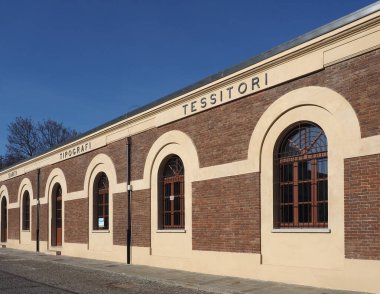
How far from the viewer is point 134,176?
19672 millimetres

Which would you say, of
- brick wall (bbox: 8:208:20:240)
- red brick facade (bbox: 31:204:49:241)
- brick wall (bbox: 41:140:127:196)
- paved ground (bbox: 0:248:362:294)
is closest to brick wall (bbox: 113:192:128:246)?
brick wall (bbox: 41:140:127:196)

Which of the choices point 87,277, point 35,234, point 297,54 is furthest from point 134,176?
point 35,234

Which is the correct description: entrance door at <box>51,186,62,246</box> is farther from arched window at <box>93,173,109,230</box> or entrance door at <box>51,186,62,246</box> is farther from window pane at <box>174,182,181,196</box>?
window pane at <box>174,182,181,196</box>

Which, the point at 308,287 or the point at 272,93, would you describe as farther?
the point at 272,93

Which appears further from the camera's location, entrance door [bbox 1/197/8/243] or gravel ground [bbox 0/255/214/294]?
entrance door [bbox 1/197/8/243]

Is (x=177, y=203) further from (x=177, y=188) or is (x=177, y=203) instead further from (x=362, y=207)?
(x=362, y=207)

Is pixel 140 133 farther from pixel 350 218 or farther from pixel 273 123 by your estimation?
pixel 350 218

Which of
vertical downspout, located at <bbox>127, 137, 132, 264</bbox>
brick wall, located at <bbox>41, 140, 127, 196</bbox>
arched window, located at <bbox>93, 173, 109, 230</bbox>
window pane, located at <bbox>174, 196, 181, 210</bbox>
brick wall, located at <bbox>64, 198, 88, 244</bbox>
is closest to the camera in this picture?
window pane, located at <bbox>174, 196, 181, 210</bbox>

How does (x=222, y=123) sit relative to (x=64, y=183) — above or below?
above

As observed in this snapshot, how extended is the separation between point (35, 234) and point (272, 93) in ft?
67.7

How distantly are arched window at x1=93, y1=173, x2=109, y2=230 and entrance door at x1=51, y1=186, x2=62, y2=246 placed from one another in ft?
17.3

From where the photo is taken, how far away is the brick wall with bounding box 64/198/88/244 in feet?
76.9

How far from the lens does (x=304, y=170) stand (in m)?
12.6

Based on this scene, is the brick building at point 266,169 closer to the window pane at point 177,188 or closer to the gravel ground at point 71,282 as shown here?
the window pane at point 177,188
